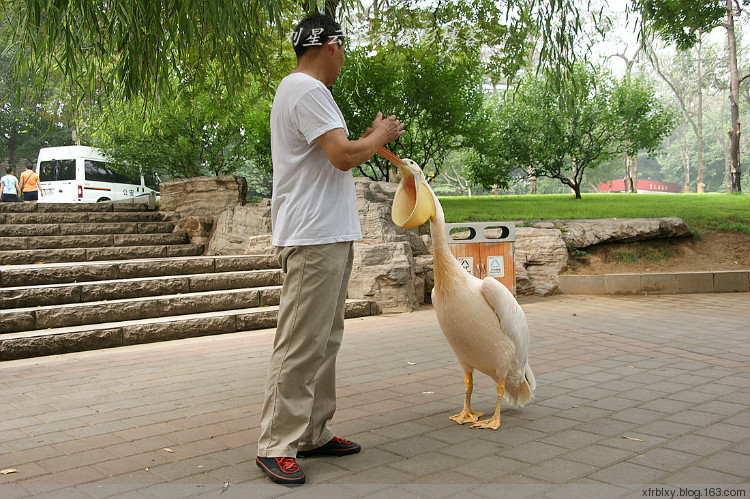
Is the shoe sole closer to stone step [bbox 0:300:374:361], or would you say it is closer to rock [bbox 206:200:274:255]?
stone step [bbox 0:300:374:361]

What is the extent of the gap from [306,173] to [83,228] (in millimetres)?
10572

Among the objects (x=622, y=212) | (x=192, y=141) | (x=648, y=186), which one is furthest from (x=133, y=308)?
(x=648, y=186)

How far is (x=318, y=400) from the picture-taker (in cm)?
312

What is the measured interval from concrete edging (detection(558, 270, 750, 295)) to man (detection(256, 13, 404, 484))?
8.00m

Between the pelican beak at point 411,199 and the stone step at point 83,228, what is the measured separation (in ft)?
33.4

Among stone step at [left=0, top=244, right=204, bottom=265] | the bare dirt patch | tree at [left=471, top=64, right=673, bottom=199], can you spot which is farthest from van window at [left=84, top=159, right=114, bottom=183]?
the bare dirt patch

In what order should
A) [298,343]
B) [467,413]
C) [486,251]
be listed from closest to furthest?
[298,343]
[467,413]
[486,251]

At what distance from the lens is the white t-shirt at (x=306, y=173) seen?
279cm

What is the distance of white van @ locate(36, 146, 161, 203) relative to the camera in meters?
23.1

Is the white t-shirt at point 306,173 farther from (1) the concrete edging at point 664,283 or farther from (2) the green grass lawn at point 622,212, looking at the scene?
(2) the green grass lawn at point 622,212

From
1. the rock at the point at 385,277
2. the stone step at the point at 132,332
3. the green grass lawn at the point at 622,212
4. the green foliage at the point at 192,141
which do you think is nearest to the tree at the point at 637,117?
the green grass lawn at the point at 622,212

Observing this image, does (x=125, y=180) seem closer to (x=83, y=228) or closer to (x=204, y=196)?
(x=204, y=196)

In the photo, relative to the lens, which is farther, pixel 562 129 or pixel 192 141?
pixel 562 129

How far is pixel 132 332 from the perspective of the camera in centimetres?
666
